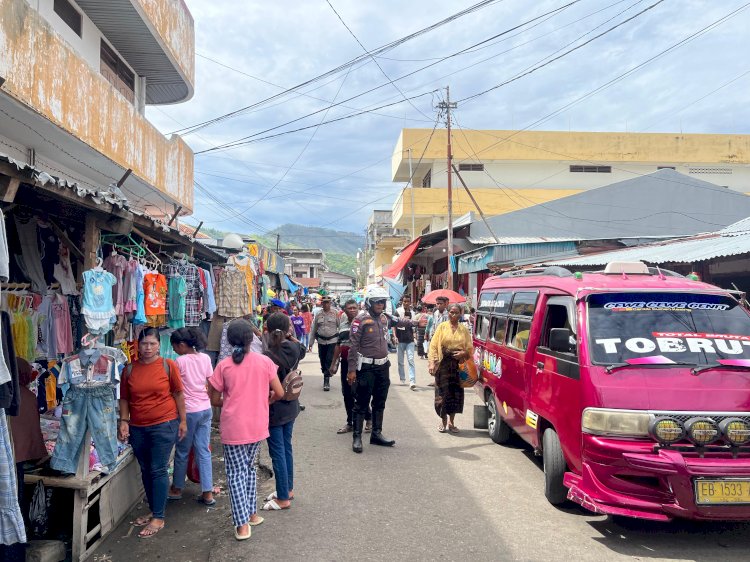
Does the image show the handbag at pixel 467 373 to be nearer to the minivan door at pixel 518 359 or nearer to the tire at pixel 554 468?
the minivan door at pixel 518 359

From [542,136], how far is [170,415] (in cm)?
2964

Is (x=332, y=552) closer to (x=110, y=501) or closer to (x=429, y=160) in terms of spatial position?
(x=110, y=501)

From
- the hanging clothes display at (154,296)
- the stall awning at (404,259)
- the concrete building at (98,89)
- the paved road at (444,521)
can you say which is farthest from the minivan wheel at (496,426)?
the stall awning at (404,259)

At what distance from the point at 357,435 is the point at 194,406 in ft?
8.16

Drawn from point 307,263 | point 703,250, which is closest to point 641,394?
point 703,250

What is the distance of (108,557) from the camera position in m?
3.99

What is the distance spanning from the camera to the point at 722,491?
3.74m

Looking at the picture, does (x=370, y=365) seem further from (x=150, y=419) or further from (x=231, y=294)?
(x=231, y=294)

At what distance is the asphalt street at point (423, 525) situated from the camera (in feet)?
13.1

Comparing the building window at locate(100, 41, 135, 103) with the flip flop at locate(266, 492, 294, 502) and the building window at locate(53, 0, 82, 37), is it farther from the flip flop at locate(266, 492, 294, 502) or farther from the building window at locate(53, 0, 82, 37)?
the flip flop at locate(266, 492, 294, 502)

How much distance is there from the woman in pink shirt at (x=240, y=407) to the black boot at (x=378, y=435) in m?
2.81

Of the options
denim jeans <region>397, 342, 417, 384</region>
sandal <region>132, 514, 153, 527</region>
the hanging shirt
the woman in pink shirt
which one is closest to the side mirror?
the woman in pink shirt

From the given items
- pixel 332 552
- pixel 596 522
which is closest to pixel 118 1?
pixel 332 552

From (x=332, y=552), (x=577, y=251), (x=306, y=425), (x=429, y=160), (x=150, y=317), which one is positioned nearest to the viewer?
(x=332, y=552)
